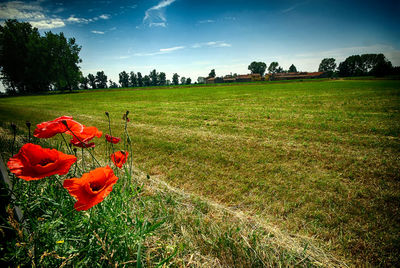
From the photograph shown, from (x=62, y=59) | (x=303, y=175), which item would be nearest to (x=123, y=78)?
(x=62, y=59)

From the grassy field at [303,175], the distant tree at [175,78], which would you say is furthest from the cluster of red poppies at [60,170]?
the distant tree at [175,78]

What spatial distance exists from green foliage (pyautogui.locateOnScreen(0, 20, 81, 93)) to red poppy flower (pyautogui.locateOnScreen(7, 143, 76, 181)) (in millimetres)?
60051

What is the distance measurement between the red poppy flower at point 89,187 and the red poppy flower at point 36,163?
3.3 inches

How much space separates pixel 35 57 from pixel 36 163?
203 ft

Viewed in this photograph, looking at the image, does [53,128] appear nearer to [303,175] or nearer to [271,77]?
[303,175]

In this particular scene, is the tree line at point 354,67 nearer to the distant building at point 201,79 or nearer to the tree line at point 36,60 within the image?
the tree line at point 36,60

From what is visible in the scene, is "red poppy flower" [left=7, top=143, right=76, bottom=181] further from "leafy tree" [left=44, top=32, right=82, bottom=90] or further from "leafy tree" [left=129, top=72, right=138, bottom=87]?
"leafy tree" [left=129, top=72, right=138, bottom=87]

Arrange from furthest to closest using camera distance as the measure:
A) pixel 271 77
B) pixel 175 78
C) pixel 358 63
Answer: pixel 175 78 < pixel 271 77 < pixel 358 63

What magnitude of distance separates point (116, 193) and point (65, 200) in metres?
0.33

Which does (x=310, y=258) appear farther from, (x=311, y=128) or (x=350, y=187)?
(x=311, y=128)

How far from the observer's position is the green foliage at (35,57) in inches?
1682

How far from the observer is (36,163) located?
939 millimetres

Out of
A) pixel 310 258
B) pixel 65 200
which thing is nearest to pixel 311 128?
pixel 310 258

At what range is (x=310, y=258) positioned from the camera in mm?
1128
